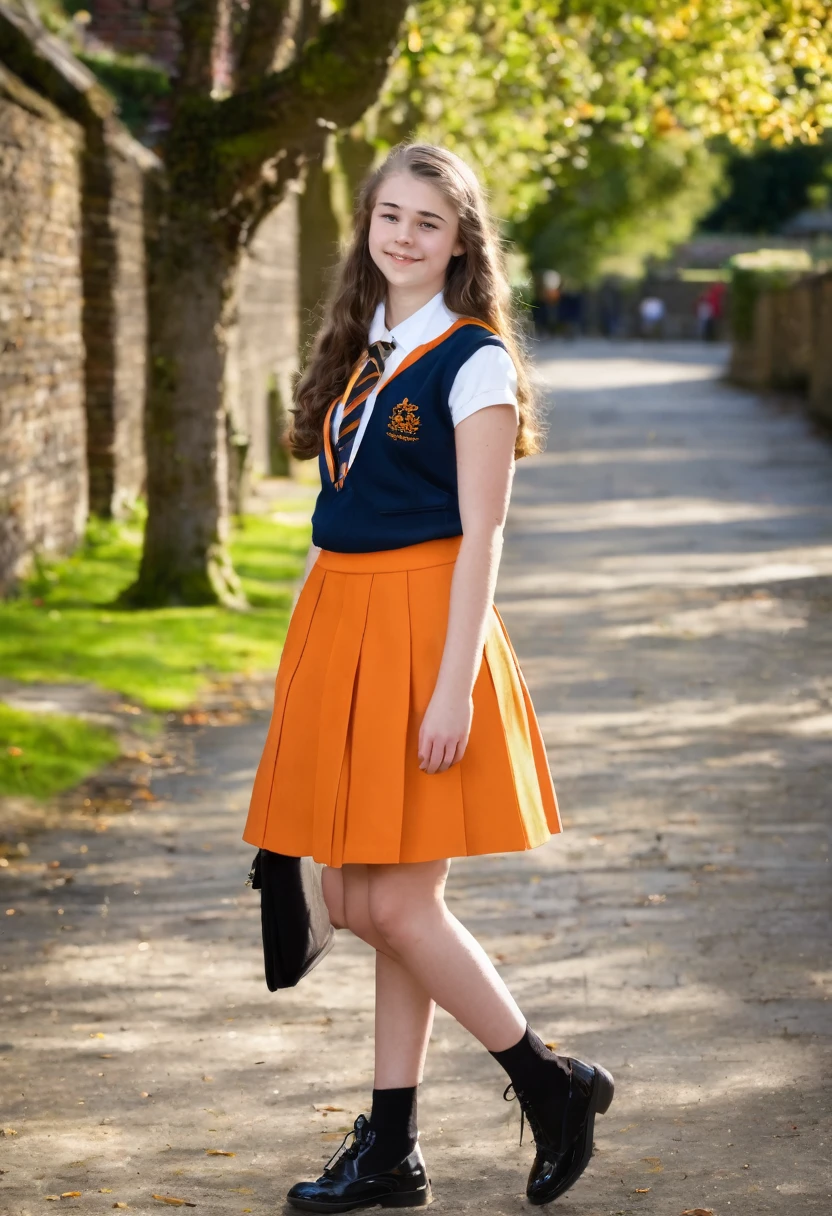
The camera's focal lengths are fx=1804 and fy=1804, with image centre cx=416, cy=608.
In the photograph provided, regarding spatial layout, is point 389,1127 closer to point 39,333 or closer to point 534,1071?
point 534,1071

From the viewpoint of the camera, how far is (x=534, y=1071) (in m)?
3.63

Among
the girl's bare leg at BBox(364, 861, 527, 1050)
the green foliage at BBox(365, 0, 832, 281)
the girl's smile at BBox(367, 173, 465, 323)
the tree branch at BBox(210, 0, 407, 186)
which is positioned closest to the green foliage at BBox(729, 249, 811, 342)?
the green foliage at BBox(365, 0, 832, 281)

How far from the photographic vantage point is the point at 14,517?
10820 mm

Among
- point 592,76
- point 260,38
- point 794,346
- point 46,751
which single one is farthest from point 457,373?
point 794,346

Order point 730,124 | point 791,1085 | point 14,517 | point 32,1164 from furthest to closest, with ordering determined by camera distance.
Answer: point 730,124 → point 14,517 → point 791,1085 → point 32,1164

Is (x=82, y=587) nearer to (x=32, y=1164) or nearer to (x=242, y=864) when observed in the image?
(x=242, y=864)

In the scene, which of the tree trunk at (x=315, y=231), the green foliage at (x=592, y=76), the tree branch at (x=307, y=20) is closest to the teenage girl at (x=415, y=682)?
the green foliage at (x=592, y=76)

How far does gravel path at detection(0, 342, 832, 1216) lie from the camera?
3883mm

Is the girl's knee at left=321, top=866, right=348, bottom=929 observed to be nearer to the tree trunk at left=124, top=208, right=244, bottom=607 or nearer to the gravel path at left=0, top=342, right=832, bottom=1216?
the gravel path at left=0, top=342, right=832, bottom=1216

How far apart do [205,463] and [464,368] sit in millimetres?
7547

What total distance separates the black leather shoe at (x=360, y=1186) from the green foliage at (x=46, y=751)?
3.56m

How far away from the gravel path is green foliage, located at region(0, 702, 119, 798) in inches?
10.8

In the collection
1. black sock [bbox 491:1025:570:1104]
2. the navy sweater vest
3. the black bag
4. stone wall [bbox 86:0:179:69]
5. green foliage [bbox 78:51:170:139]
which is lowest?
black sock [bbox 491:1025:570:1104]

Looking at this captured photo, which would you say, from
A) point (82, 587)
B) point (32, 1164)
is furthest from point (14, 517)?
point (32, 1164)
